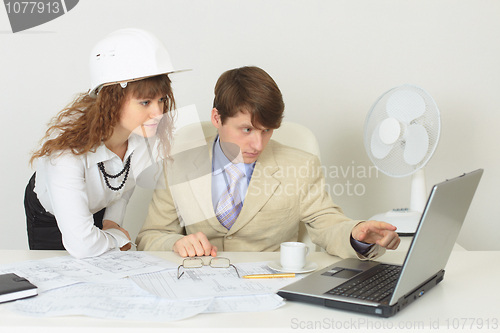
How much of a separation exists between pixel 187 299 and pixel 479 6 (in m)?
2.28

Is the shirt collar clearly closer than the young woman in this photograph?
No

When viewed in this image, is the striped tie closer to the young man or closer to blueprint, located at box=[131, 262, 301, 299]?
the young man

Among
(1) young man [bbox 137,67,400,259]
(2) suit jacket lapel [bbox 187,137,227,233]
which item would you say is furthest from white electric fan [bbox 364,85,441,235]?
(2) suit jacket lapel [bbox 187,137,227,233]

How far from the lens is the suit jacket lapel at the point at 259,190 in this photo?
165cm

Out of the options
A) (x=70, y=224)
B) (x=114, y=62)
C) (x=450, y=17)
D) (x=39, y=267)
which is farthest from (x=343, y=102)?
(x=39, y=267)

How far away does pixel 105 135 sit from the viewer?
1509 millimetres

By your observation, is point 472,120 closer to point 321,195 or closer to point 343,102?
point 343,102

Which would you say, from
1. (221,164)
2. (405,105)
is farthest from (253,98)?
(405,105)

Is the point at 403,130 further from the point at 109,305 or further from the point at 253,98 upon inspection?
the point at 109,305

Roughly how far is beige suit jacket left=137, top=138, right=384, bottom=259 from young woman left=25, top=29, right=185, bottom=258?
163 millimetres

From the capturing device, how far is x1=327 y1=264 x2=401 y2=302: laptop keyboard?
0.93 metres

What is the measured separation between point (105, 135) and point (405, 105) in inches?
46.1

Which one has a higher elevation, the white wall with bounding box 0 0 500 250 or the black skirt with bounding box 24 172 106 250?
the white wall with bounding box 0 0 500 250

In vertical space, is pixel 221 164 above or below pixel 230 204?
above
